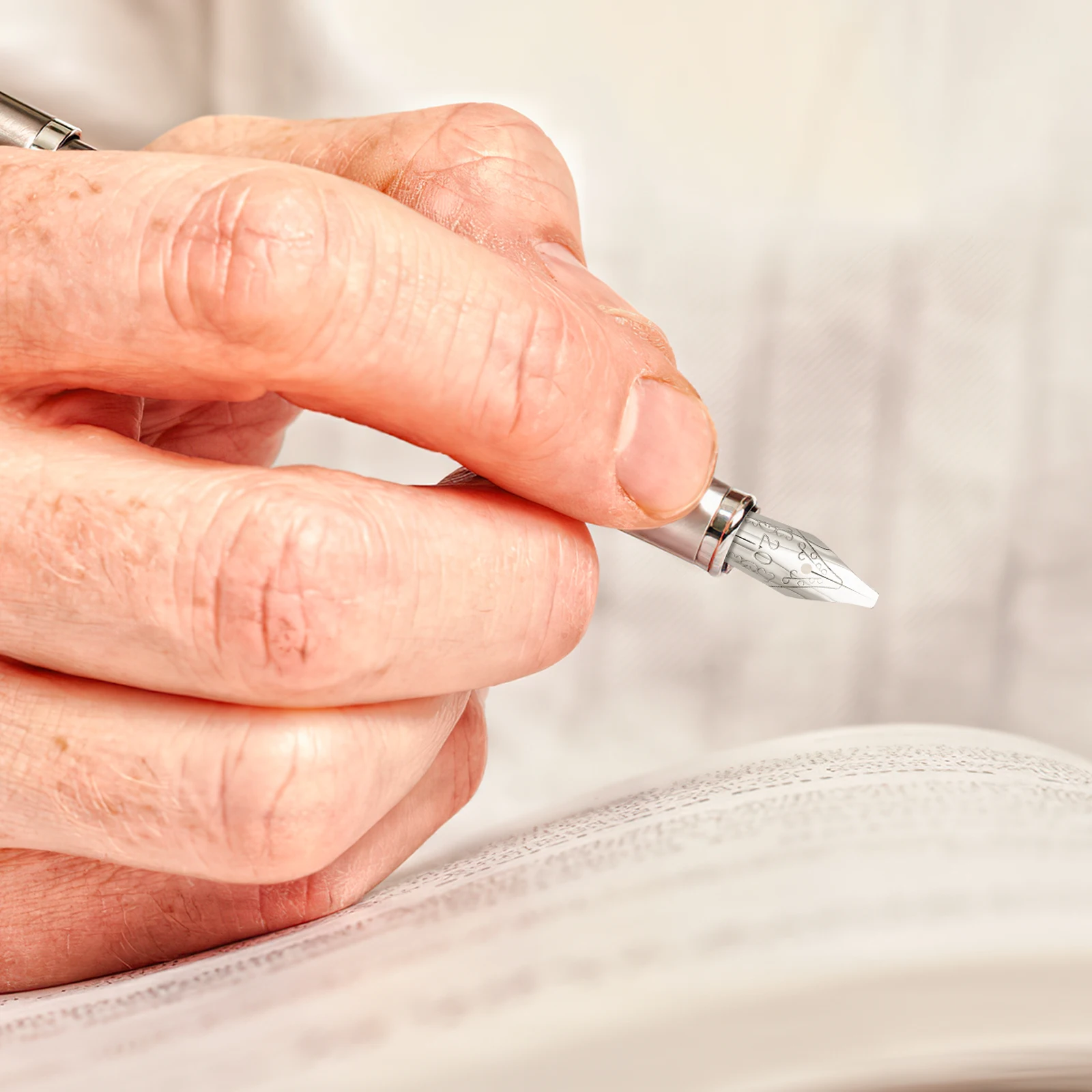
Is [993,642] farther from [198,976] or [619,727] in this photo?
[198,976]

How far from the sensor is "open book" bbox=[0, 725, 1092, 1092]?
0.74ft

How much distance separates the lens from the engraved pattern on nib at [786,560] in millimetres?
396

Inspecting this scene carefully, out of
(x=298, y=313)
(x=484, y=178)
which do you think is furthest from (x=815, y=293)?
(x=298, y=313)

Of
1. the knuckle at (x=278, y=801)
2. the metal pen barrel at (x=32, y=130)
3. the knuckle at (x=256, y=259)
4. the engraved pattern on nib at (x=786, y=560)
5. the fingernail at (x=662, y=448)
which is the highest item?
the metal pen barrel at (x=32, y=130)

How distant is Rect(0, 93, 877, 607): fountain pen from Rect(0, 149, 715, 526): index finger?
0.05 meters

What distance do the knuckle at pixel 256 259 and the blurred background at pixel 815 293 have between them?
382 millimetres

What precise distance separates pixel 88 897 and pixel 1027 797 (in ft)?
1.17

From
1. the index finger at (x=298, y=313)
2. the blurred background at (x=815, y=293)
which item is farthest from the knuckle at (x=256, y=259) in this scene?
the blurred background at (x=815, y=293)

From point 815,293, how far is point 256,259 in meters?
0.44

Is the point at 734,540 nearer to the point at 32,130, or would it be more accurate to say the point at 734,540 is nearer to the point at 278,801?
the point at 278,801

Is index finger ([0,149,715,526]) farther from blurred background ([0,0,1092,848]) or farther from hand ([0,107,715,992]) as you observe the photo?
blurred background ([0,0,1092,848])

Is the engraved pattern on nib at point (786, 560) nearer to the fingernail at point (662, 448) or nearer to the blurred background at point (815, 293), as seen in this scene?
the fingernail at point (662, 448)

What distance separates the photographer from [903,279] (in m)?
0.62

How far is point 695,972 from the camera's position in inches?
9.5
